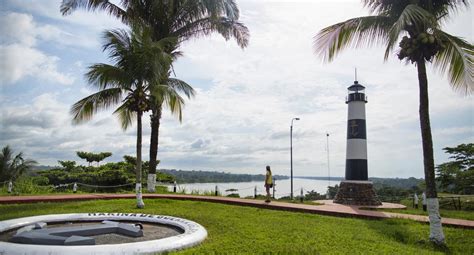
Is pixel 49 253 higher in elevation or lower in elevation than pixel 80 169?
lower

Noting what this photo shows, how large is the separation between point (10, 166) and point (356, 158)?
18.0m

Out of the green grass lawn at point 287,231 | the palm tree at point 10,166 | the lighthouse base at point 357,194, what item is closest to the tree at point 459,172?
the lighthouse base at point 357,194

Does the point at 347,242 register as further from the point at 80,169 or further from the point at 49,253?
the point at 80,169

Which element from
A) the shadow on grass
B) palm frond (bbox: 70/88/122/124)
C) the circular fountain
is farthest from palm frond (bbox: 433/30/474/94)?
palm frond (bbox: 70/88/122/124)

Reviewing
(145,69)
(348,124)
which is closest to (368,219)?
(348,124)

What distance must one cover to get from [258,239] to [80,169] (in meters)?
19.7

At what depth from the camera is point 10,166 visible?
20.1 metres

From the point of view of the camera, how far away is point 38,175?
72.4 feet

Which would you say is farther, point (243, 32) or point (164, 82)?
point (243, 32)

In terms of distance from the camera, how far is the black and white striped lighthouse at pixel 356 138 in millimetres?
16422

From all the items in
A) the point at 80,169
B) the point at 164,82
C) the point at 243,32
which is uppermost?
the point at 243,32

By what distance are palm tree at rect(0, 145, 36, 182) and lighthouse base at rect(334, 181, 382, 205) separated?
16639mm

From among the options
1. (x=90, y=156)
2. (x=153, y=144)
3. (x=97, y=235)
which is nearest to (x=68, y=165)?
(x=90, y=156)

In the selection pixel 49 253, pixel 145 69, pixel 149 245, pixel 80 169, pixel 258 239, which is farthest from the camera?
pixel 80 169
